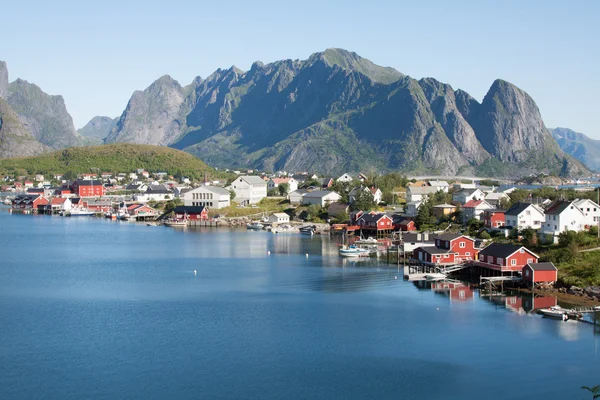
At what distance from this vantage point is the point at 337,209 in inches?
2124

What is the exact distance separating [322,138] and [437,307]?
5668 inches

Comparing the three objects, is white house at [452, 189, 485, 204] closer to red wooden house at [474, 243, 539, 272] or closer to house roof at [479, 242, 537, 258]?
house roof at [479, 242, 537, 258]

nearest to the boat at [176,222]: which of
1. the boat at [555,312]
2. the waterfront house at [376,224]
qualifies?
the waterfront house at [376,224]

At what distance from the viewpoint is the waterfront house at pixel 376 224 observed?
151 ft

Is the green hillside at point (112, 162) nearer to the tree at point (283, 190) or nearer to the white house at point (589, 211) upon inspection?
the tree at point (283, 190)

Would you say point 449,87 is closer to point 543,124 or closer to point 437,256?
point 543,124

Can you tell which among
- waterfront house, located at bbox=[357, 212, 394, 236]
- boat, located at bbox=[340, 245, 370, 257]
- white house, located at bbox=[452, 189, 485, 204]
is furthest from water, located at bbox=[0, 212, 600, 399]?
white house, located at bbox=[452, 189, 485, 204]

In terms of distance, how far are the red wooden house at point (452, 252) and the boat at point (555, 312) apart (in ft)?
29.0

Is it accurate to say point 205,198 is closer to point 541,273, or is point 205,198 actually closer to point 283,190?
point 283,190

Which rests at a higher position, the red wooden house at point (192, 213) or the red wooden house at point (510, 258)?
the red wooden house at point (192, 213)

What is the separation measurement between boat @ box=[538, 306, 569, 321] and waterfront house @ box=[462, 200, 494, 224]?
1908 centimetres

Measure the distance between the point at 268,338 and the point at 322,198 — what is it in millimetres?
37383

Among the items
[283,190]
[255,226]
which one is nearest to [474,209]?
[255,226]

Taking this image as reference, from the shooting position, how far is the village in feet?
104
